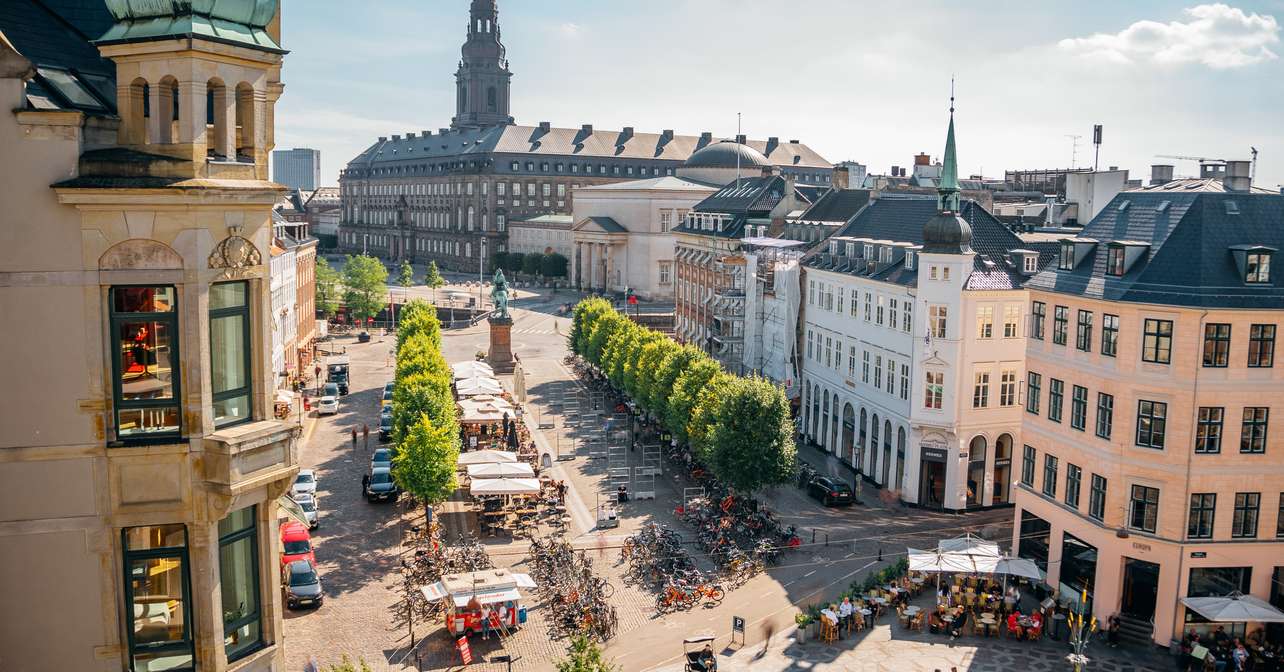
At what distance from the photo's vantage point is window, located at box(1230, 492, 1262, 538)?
135 ft

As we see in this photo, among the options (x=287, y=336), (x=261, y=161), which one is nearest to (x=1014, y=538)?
Result: (x=261, y=161)

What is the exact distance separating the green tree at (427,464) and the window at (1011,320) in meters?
31.6

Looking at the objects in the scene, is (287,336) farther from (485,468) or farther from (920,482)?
(920,482)

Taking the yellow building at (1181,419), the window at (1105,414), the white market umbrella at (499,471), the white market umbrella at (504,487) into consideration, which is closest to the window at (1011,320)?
the yellow building at (1181,419)

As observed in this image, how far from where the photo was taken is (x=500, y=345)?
11169cm

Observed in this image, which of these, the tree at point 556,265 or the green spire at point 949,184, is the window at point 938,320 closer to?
the green spire at point 949,184

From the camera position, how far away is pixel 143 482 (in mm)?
14617

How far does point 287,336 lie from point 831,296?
162 feet

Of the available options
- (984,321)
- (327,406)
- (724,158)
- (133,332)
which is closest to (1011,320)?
(984,321)

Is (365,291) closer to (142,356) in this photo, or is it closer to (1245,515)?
(1245,515)

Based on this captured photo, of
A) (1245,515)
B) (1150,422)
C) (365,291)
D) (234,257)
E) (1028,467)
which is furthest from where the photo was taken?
(365,291)

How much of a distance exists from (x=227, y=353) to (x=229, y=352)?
3 centimetres

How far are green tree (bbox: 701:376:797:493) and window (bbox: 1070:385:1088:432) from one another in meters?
15.6

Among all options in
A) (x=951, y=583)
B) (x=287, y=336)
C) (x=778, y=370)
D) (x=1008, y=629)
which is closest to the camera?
(x=1008, y=629)
